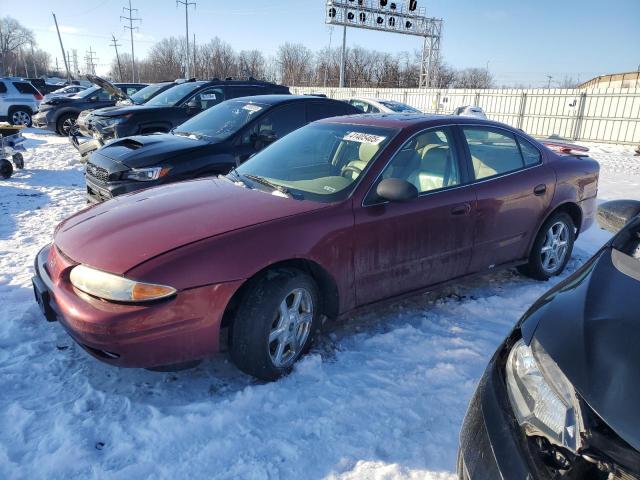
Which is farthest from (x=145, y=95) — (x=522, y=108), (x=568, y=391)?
(x=522, y=108)

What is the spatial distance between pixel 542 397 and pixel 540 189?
3164 mm

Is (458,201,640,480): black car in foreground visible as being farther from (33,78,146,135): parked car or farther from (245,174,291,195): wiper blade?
(33,78,146,135): parked car

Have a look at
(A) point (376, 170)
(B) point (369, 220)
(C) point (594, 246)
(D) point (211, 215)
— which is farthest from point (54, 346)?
(C) point (594, 246)

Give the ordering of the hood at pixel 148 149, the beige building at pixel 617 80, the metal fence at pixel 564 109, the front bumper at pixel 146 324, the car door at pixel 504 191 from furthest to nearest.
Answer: the beige building at pixel 617 80 → the metal fence at pixel 564 109 → the hood at pixel 148 149 → the car door at pixel 504 191 → the front bumper at pixel 146 324

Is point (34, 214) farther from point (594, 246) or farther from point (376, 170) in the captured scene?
point (594, 246)

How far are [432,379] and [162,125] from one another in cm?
741

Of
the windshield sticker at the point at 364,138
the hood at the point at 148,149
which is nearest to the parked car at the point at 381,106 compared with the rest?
the hood at the point at 148,149

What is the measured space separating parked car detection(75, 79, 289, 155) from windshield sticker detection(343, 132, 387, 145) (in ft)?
18.1

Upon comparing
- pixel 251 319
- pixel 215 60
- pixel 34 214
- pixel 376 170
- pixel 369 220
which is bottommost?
pixel 34 214

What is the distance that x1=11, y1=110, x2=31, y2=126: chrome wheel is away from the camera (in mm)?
17547

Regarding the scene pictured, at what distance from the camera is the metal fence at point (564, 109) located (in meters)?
18.9

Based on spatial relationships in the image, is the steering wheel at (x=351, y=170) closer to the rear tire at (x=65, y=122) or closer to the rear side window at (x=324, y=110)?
the rear side window at (x=324, y=110)

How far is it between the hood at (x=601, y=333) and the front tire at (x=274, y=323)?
1.37 metres

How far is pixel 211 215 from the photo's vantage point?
2.87 m
